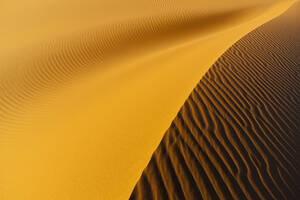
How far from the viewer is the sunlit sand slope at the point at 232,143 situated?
8.95ft

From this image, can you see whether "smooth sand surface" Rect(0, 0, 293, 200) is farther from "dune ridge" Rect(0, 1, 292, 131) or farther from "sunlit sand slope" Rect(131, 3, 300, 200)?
"sunlit sand slope" Rect(131, 3, 300, 200)

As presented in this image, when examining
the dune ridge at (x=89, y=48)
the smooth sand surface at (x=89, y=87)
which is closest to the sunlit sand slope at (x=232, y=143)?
the smooth sand surface at (x=89, y=87)

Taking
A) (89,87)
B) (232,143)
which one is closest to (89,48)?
(89,87)

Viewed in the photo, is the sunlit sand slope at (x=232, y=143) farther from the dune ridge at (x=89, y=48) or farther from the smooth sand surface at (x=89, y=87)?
the dune ridge at (x=89, y=48)

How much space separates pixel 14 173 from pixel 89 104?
1821 millimetres

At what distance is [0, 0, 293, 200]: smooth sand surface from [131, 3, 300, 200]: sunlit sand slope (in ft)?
0.81

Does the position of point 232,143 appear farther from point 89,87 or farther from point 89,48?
point 89,48

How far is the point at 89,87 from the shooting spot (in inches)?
224

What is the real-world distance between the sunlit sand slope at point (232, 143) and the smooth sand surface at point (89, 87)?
25cm

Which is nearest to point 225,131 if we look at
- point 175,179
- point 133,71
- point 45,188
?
point 175,179

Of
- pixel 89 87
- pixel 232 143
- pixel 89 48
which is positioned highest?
pixel 89 48

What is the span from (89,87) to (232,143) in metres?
3.63

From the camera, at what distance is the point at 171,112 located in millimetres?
3729

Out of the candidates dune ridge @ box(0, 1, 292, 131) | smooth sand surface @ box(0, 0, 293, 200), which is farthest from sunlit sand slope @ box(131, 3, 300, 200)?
dune ridge @ box(0, 1, 292, 131)
